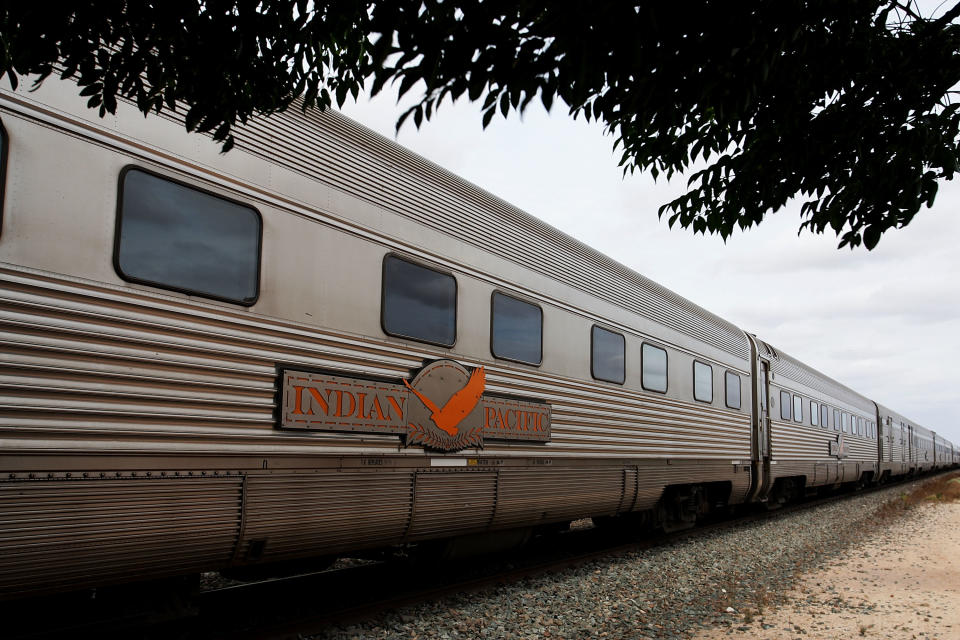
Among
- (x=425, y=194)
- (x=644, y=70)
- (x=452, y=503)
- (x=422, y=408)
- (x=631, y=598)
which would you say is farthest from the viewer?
(x=631, y=598)

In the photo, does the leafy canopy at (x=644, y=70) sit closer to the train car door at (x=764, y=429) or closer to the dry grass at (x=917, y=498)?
the train car door at (x=764, y=429)

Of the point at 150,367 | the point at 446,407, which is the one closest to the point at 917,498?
the point at 446,407

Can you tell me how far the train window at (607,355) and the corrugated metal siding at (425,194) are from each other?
48 cm

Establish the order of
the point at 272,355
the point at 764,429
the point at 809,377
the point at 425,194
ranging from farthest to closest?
the point at 809,377 < the point at 764,429 < the point at 425,194 < the point at 272,355

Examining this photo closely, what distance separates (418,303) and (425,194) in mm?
972

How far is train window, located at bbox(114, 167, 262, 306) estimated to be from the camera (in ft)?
12.6

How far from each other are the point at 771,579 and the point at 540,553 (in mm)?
2623

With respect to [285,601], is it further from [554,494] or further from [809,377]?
[809,377]

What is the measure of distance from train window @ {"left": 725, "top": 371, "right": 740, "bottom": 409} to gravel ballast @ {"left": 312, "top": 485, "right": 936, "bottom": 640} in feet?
8.01

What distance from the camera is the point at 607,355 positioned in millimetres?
8102

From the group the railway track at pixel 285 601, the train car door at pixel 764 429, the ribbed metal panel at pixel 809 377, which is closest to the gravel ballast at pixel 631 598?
the railway track at pixel 285 601

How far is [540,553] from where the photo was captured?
28.6 feet

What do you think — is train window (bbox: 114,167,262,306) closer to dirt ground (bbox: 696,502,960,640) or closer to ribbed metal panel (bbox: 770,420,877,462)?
dirt ground (bbox: 696,502,960,640)

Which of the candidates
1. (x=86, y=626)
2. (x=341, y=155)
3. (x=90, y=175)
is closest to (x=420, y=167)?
(x=341, y=155)
